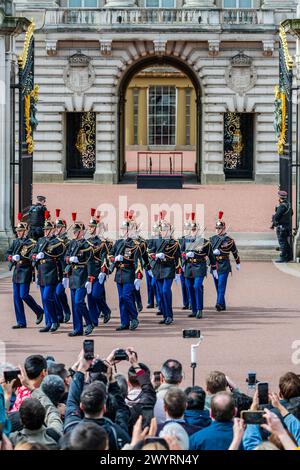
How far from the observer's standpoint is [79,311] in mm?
16516

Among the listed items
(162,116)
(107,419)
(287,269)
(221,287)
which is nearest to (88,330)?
(221,287)

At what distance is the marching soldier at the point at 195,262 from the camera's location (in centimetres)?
1808

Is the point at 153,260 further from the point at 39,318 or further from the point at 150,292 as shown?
the point at 39,318

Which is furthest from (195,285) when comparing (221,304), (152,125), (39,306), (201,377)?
(152,125)

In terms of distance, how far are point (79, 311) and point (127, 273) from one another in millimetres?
983

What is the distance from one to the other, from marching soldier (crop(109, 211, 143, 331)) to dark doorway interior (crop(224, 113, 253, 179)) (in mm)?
24626

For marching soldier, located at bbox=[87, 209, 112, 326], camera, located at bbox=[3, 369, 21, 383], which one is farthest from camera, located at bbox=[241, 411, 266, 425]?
marching soldier, located at bbox=[87, 209, 112, 326]

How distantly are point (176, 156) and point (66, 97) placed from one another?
1904 cm

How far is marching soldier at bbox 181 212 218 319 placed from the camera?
1808 cm

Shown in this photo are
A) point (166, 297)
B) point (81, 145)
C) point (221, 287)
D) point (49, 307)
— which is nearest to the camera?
point (49, 307)

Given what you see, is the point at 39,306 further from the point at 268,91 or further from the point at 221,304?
the point at 268,91

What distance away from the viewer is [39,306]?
1752 centimetres

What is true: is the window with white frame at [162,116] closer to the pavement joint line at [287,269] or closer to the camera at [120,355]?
the pavement joint line at [287,269]

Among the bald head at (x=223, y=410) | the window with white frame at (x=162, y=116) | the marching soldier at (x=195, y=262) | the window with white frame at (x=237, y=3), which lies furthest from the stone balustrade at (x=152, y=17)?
the bald head at (x=223, y=410)
